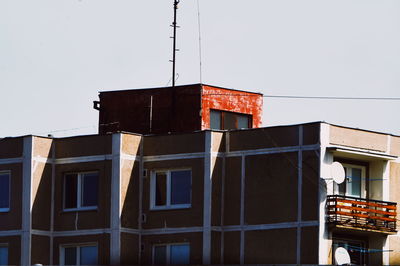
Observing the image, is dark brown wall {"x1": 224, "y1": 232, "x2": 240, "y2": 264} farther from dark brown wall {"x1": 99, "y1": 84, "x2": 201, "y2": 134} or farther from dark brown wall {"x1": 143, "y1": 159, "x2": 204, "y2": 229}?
dark brown wall {"x1": 99, "y1": 84, "x2": 201, "y2": 134}

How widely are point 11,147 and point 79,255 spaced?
5718mm

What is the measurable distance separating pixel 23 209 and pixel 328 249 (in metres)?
13.8

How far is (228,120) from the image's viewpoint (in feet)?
278

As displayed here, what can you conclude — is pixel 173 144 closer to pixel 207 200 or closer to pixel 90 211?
pixel 207 200

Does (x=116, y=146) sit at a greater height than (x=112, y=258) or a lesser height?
greater

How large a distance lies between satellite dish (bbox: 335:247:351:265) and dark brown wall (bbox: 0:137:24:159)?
15.1m

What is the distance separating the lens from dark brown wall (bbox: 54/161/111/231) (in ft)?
256

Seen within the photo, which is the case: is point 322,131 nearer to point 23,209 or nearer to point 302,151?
point 302,151

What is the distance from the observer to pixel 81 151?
259 feet

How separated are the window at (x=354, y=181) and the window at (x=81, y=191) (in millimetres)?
10918

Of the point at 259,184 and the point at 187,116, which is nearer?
the point at 259,184

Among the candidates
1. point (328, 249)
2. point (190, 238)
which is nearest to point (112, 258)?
point (190, 238)

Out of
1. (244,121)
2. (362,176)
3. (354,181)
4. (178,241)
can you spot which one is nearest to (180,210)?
(178,241)

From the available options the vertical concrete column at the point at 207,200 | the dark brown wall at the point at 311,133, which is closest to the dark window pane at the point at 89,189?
the vertical concrete column at the point at 207,200
